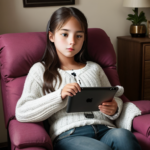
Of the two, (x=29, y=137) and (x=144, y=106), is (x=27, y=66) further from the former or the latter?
(x=144, y=106)

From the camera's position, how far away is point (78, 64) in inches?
63.6

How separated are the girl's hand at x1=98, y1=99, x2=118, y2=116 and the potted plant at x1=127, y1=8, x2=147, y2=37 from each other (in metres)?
1.01

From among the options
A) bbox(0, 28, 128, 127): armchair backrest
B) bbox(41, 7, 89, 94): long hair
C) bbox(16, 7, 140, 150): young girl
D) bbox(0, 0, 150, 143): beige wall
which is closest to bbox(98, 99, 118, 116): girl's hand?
bbox(16, 7, 140, 150): young girl

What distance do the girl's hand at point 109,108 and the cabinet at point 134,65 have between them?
77 centimetres

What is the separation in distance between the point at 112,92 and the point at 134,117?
282 millimetres

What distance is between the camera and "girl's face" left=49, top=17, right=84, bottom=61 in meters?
1.43

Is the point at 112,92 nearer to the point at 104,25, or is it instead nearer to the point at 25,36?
the point at 25,36

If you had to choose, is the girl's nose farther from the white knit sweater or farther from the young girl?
the white knit sweater

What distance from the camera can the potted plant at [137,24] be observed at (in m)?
2.25

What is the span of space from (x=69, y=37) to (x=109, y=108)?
44 centimetres

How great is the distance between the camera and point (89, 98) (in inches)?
50.5

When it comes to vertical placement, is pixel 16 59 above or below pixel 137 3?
below

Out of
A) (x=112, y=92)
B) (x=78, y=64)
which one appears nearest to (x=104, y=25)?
(x=78, y=64)

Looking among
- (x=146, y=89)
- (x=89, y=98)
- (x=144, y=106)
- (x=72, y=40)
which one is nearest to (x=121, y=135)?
(x=89, y=98)
